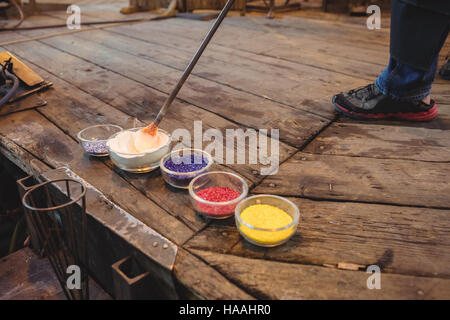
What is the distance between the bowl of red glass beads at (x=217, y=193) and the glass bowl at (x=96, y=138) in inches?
16.6

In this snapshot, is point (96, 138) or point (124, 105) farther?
point (124, 105)

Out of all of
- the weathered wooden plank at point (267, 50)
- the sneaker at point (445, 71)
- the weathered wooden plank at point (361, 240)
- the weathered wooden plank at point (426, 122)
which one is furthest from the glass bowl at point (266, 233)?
the sneaker at point (445, 71)

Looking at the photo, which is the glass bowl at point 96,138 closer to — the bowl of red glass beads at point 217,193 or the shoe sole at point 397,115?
the bowl of red glass beads at point 217,193

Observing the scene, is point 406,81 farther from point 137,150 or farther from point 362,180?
point 137,150

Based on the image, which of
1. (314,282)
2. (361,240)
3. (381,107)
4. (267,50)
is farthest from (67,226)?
(267,50)

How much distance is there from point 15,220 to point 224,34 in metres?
2.12

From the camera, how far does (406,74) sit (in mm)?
1441

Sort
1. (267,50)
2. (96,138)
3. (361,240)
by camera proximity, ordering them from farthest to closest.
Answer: (267,50) → (96,138) → (361,240)

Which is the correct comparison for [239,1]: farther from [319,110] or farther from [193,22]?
[319,110]

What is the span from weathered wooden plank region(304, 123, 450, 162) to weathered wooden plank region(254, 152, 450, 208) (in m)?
0.04

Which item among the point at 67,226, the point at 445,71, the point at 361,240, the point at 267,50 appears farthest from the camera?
the point at 267,50

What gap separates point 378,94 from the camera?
1535 millimetres

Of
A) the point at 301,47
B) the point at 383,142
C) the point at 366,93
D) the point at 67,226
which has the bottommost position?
the point at 67,226

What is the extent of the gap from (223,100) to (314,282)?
114 cm
